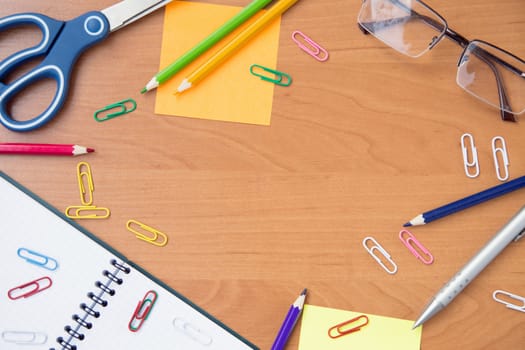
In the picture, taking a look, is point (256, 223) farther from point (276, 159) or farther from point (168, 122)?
point (168, 122)

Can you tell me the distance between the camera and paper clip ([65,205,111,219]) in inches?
43.6

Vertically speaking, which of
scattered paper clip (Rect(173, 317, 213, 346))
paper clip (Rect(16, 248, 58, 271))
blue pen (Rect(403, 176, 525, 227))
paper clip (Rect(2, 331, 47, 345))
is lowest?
paper clip (Rect(2, 331, 47, 345))

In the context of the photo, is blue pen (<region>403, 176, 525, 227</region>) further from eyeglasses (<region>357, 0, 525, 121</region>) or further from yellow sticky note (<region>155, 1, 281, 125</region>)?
yellow sticky note (<region>155, 1, 281, 125</region>)

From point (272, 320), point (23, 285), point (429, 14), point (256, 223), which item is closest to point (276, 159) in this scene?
point (256, 223)

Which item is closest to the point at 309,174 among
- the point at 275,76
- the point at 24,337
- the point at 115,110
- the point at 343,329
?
the point at 275,76

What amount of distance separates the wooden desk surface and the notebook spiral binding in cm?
5

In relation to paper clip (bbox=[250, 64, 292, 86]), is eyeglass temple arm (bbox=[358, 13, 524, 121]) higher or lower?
higher

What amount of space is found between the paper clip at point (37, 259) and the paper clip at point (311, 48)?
2.18 ft

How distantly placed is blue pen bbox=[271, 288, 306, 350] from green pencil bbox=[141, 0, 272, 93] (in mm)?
520

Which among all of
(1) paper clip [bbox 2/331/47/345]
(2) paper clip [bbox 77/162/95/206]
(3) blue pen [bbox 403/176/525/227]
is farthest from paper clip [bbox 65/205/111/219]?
(3) blue pen [bbox 403/176/525/227]

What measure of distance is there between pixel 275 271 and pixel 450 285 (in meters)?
0.34

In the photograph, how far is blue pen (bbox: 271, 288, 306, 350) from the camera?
1.06 m

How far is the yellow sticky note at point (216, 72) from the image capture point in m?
1.12

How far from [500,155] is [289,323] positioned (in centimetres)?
54
